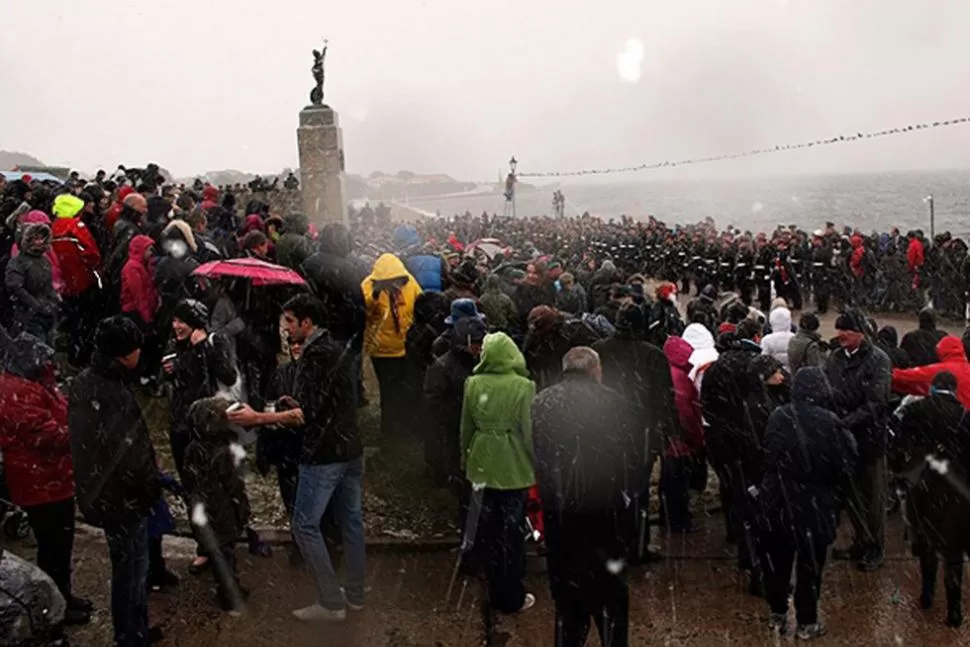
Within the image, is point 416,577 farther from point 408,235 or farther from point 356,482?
point 408,235

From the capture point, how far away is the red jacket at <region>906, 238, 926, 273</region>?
1630 cm

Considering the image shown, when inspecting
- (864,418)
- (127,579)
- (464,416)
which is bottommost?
(127,579)

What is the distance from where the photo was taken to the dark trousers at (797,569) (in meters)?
4.69

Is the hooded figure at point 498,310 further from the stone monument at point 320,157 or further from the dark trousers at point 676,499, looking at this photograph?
the stone monument at point 320,157

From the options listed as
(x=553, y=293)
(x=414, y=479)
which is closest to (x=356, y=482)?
(x=414, y=479)

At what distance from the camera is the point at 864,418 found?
18.5 feet

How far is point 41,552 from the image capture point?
4.53m

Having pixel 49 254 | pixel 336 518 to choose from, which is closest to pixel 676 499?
pixel 336 518

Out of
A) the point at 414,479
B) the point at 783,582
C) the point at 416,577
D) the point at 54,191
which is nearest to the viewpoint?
the point at 783,582

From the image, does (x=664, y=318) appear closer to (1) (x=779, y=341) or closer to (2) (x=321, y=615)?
(1) (x=779, y=341)

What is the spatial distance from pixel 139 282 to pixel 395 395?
2389 mm

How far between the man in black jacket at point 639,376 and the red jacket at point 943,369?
5.50 feet

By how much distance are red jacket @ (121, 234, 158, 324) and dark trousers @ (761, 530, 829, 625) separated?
5.28 metres

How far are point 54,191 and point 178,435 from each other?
653 centimetres
